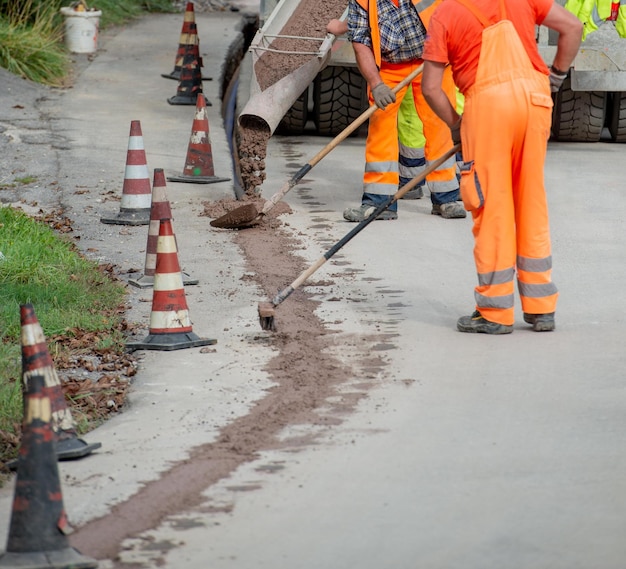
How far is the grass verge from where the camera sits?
5.47 m

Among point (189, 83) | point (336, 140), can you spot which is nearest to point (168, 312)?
point (336, 140)

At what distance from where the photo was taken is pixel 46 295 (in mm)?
6875

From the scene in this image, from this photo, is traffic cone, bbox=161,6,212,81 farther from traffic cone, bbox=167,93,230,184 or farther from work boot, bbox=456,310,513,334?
work boot, bbox=456,310,513,334

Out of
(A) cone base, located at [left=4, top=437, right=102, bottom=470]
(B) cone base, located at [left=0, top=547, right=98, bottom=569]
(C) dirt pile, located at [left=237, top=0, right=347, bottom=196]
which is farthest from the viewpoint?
(C) dirt pile, located at [left=237, top=0, right=347, bottom=196]

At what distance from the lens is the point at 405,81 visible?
7.97m

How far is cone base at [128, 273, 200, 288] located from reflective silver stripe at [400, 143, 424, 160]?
8.21ft

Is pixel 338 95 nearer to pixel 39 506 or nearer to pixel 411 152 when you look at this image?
pixel 411 152

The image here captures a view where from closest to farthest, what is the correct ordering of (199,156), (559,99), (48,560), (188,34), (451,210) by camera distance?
1. (48,560)
2. (451,210)
3. (199,156)
4. (559,99)
5. (188,34)

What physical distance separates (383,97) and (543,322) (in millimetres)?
2282

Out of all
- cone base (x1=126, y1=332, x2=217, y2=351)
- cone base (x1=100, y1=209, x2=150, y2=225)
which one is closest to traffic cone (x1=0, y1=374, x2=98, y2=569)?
cone base (x1=126, y1=332, x2=217, y2=351)

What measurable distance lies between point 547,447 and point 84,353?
242cm

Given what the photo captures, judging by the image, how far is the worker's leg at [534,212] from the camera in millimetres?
6180

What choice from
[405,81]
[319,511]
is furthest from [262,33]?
[319,511]

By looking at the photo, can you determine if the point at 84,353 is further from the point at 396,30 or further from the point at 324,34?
the point at 324,34
